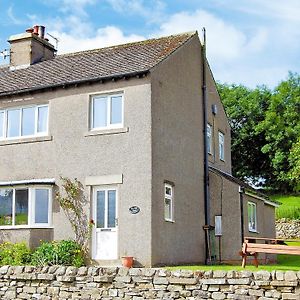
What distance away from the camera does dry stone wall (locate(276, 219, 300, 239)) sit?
4003 cm

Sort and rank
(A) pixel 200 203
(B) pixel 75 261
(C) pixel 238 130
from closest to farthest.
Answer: (B) pixel 75 261 → (A) pixel 200 203 → (C) pixel 238 130

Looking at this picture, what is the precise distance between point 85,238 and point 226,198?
7018mm

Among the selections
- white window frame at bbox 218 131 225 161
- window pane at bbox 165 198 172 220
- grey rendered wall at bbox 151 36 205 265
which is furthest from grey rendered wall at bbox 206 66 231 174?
window pane at bbox 165 198 172 220

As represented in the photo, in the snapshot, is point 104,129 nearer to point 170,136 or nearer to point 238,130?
point 170,136

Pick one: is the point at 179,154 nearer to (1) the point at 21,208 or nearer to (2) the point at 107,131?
(2) the point at 107,131

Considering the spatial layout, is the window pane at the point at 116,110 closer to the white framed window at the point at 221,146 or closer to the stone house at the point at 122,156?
the stone house at the point at 122,156

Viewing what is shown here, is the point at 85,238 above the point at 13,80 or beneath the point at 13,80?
beneath

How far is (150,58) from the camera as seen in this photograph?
2136 centimetres

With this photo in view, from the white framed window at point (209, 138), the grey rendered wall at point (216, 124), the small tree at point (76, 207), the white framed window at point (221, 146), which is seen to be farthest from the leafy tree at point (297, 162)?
the small tree at point (76, 207)

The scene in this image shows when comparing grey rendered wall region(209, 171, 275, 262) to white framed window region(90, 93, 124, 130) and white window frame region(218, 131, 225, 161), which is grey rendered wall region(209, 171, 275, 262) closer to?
white window frame region(218, 131, 225, 161)

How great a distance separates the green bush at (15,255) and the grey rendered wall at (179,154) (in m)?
4.43

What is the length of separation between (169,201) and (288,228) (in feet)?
71.7

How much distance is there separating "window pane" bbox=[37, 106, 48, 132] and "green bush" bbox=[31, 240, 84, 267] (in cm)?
445

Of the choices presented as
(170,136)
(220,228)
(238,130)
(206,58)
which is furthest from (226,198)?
(238,130)
